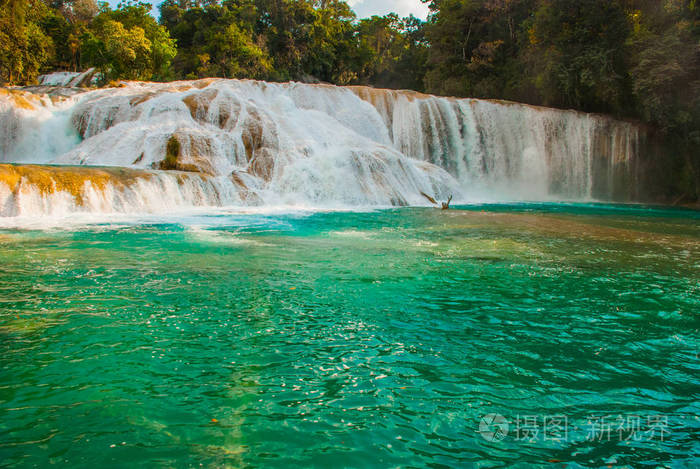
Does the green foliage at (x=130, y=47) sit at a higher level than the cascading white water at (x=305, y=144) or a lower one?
higher

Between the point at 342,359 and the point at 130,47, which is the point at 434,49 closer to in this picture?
the point at 130,47

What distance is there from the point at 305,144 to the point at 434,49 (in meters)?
20.3

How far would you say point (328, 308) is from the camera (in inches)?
173

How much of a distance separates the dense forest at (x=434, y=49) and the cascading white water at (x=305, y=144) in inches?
100

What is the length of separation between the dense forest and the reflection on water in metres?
16.0

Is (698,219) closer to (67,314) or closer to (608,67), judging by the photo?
(608,67)

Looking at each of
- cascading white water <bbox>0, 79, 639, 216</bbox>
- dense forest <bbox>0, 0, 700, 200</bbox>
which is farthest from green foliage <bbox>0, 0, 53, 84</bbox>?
cascading white water <bbox>0, 79, 639, 216</bbox>

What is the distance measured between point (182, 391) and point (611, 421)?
230 cm
